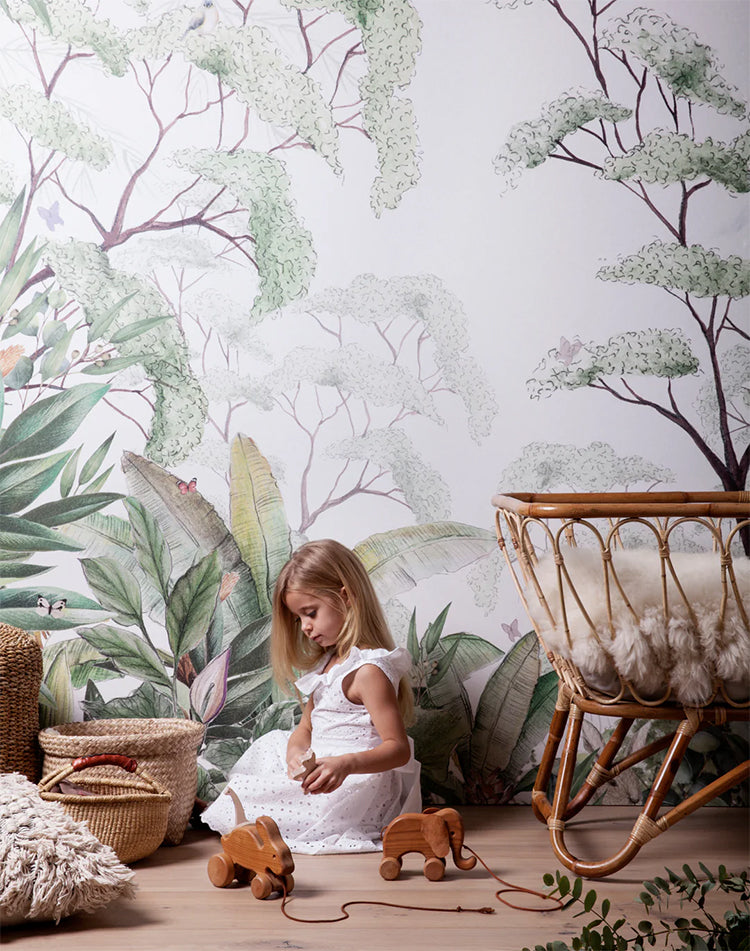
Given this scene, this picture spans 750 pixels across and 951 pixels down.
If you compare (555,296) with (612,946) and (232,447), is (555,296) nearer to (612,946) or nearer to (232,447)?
(232,447)

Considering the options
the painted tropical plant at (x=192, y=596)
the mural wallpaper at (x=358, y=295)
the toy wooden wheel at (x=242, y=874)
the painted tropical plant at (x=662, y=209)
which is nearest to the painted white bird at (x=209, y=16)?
the mural wallpaper at (x=358, y=295)

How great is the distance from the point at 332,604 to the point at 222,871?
564 millimetres

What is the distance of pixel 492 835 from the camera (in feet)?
6.17

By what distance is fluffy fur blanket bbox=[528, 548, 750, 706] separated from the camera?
1.54 m

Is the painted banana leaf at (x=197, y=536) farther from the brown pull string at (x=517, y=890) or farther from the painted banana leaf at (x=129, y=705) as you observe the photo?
the brown pull string at (x=517, y=890)

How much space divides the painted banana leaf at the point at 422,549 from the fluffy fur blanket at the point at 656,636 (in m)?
0.45

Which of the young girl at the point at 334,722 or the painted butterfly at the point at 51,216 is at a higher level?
the painted butterfly at the point at 51,216

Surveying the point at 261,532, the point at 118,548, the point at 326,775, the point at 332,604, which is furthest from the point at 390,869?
the point at 118,548

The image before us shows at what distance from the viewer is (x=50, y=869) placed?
141cm

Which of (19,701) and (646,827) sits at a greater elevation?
(19,701)

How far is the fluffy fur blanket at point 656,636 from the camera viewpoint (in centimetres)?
154

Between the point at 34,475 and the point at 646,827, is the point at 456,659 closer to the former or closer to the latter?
the point at 646,827

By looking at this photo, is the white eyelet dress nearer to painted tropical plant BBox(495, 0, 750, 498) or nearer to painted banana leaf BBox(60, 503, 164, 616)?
painted banana leaf BBox(60, 503, 164, 616)

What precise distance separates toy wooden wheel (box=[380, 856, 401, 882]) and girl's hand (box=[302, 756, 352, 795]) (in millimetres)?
162
